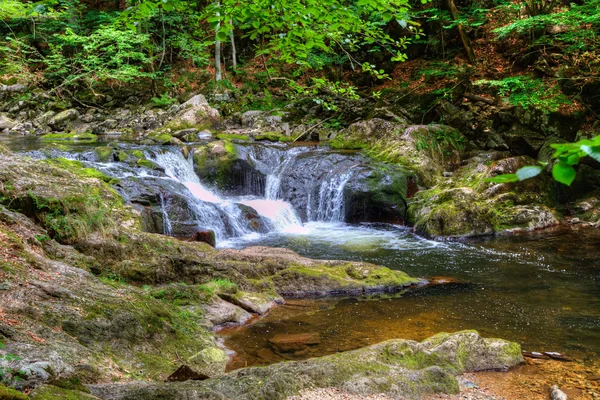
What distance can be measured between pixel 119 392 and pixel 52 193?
4096 millimetres

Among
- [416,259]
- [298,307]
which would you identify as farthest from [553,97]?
[298,307]

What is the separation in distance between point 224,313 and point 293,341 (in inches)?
37.0

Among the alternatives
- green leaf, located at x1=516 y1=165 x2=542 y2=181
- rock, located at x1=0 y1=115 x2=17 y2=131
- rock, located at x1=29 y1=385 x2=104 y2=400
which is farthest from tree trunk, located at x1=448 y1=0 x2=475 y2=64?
rock, located at x1=0 y1=115 x2=17 y2=131

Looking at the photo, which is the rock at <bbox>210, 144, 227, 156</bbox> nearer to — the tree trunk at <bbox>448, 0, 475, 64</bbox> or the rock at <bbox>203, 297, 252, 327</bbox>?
the rock at <bbox>203, 297, 252, 327</bbox>

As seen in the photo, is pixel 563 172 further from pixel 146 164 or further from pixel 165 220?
pixel 146 164

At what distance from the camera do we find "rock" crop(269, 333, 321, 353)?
4.91 meters

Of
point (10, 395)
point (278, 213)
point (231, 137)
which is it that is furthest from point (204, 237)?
point (231, 137)

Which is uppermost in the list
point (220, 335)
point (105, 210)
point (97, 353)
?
point (105, 210)

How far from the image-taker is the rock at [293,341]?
4906 mm

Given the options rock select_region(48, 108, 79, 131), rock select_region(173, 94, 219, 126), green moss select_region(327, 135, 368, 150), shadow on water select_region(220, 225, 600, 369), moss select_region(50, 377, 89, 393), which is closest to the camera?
moss select_region(50, 377, 89, 393)

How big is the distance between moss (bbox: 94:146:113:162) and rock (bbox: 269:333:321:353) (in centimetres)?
960

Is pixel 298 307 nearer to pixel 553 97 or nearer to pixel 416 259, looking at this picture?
pixel 416 259

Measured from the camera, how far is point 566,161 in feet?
3.88

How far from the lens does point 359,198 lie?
41.6ft
